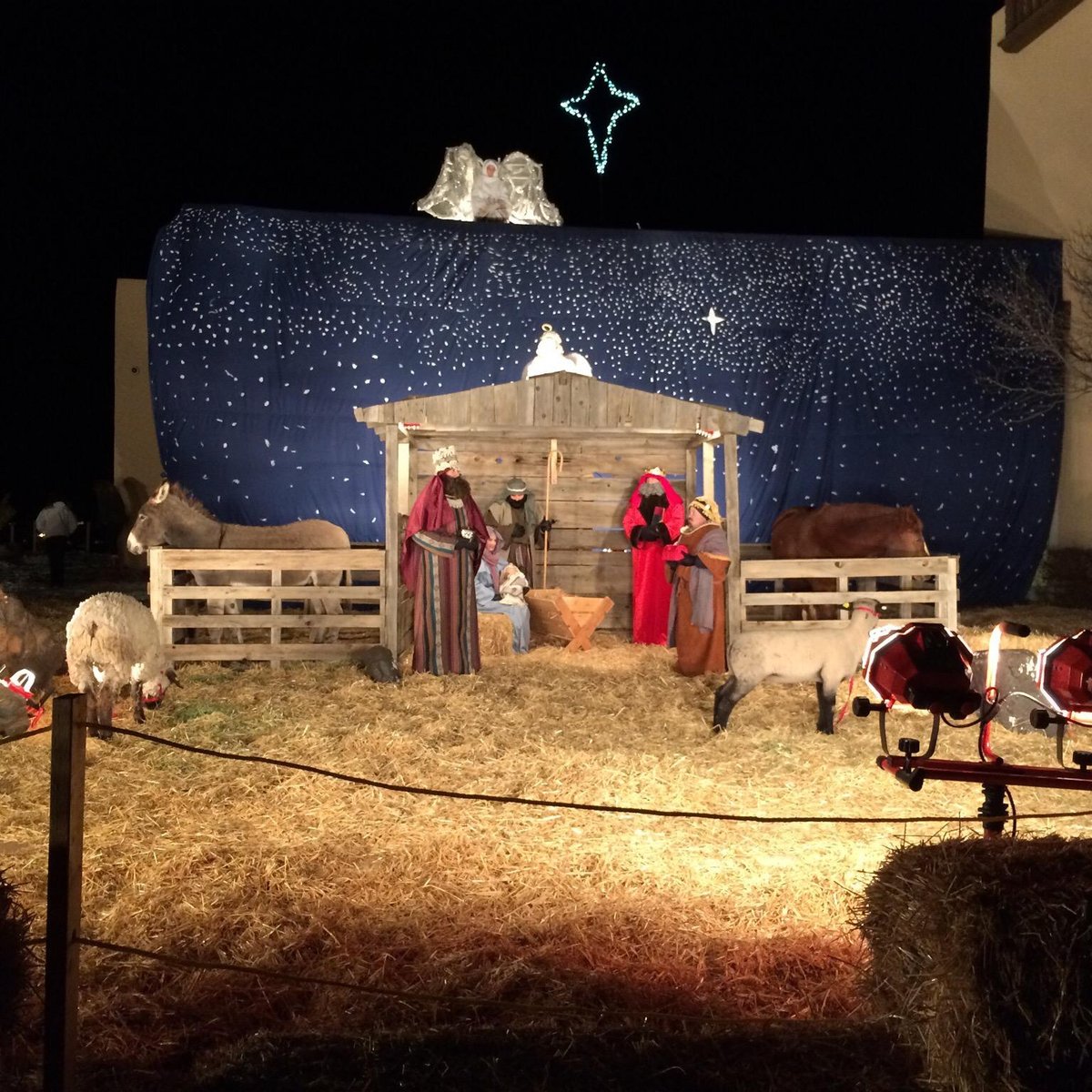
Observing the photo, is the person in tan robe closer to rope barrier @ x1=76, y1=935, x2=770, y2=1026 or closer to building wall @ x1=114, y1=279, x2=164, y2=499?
rope barrier @ x1=76, y1=935, x2=770, y2=1026

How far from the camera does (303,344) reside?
45.0 feet

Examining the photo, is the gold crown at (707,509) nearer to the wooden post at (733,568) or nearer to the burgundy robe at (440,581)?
the wooden post at (733,568)

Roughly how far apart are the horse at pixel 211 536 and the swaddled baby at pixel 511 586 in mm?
1586

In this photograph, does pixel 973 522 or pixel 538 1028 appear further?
pixel 973 522

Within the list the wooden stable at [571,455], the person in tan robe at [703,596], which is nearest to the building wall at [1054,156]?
the wooden stable at [571,455]

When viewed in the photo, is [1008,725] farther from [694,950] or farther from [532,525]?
[532,525]

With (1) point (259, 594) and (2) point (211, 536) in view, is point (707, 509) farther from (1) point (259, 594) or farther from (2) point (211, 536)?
(2) point (211, 536)

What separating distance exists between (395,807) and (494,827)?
0.61 meters

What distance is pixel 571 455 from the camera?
39.1 feet

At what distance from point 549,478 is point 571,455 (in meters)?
0.46

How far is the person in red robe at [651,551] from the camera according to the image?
1096 cm

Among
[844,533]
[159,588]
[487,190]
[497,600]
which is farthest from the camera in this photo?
[487,190]

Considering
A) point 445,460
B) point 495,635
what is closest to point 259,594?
point 445,460

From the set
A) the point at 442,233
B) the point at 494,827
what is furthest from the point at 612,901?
the point at 442,233
